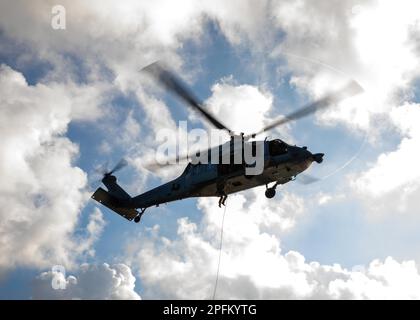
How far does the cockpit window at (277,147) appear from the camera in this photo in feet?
101

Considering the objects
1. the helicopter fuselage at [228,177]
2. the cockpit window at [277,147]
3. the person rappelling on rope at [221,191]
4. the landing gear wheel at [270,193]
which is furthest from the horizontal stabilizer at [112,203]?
the cockpit window at [277,147]

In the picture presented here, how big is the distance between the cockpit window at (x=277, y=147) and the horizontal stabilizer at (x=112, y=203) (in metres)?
14.7

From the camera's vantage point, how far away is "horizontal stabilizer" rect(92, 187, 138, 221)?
131ft

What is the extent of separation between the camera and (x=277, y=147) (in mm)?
30906

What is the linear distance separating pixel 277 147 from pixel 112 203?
56.0ft

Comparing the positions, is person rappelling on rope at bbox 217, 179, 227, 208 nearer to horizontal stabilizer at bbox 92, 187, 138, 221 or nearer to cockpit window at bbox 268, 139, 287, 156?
cockpit window at bbox 268, 139, 287, 156

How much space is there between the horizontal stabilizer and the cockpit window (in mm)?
14749

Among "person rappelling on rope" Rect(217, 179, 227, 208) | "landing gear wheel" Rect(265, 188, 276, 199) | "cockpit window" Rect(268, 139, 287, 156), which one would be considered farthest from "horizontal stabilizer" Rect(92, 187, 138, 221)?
"cockpit window" Rect(268, 139, 287, 156)

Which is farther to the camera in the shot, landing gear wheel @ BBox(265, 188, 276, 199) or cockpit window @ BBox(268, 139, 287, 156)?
landing gear wheel @ BBox(265, 188, 276, 199)

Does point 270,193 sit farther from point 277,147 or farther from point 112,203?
point 112,203

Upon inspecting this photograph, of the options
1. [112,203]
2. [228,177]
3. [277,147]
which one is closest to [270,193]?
[228,177]
